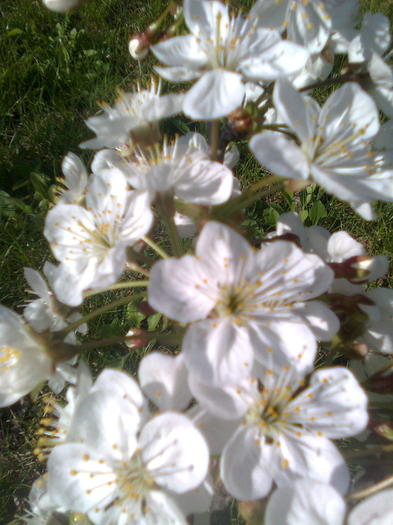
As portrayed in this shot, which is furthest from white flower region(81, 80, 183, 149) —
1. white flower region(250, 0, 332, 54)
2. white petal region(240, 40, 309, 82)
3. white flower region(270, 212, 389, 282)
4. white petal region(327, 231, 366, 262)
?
white petal region(327, 231, 366, 262)

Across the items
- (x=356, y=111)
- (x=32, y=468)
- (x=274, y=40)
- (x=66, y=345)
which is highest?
(x=274, y=40)

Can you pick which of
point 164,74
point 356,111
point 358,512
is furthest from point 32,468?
point 356,111

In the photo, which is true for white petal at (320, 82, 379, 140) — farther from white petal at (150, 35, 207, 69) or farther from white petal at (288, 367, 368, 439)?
white petal at (288, 367, 368, 439)

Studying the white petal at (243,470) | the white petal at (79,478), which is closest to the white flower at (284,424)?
the white petal at (243,470)

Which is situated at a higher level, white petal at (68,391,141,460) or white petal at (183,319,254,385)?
→ white petal at (183,319,254,385)

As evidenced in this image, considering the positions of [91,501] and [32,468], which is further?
[32,468]

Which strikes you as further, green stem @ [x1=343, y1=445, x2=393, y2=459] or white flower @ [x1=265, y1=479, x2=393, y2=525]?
green stem @ [x1=343, y1=445, x2=393, y2=459]

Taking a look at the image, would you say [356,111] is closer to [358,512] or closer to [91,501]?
[358,512]
